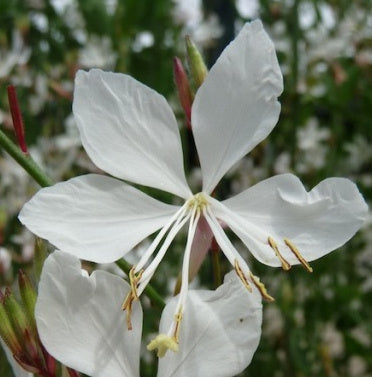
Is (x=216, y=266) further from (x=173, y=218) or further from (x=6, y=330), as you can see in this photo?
(x=6, y=330)

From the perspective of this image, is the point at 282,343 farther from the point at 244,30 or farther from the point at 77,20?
the point at 77,20

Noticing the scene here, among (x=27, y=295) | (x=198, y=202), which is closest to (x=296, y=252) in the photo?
(x=198, y=202)

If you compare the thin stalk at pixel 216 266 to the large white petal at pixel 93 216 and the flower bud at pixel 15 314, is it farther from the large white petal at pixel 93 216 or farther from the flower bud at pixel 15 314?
the flower bud at pixel 15 314

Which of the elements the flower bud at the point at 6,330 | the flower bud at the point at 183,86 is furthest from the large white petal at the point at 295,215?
the flower bud at the point at 6,330

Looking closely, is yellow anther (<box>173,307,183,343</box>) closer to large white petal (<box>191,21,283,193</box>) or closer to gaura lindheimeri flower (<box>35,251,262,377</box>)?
gaura lindheimeri flower (<box>35,251,262,377</box>)

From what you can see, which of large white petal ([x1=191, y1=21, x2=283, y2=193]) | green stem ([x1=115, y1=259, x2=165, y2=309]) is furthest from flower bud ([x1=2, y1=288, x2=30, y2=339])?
large white petal ([x1=191, y1=21, x2=283, y2=193])

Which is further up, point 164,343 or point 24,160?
point 24,160
